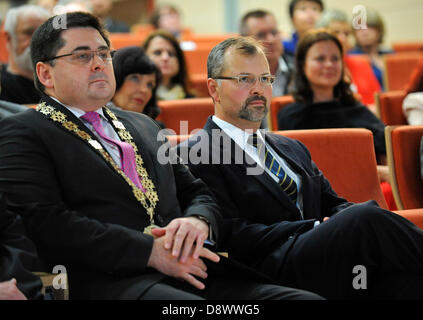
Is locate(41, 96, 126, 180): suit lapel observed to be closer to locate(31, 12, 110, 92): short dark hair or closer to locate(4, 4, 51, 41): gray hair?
locate(31, 12, 110, 92): short dark hair

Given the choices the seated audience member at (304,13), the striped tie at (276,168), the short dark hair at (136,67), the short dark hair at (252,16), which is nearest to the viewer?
the striped tie at (276,168)

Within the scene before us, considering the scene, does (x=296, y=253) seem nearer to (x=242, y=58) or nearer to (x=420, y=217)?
(x=420, y=217)

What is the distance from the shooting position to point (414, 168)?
7.65 ft

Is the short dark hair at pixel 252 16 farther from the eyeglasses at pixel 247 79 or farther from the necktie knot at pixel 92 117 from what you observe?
the necktie knot at pixel 92 117

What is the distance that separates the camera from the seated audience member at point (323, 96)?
9.57 feet

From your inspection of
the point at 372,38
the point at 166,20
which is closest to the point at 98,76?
the point at 372,38

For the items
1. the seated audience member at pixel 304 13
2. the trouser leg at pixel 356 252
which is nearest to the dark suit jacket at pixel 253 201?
the trouser leg at pixel 356 252

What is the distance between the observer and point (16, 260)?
55.1 inches

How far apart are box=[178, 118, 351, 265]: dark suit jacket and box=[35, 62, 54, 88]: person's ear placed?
43 centimetres

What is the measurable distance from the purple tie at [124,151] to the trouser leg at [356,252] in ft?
1.50

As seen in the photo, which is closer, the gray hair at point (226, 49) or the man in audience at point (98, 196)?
the man in audience at point (98, 196)

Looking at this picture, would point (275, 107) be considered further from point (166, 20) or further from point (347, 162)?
point (166, 20)

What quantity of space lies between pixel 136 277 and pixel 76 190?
0.82 ft
